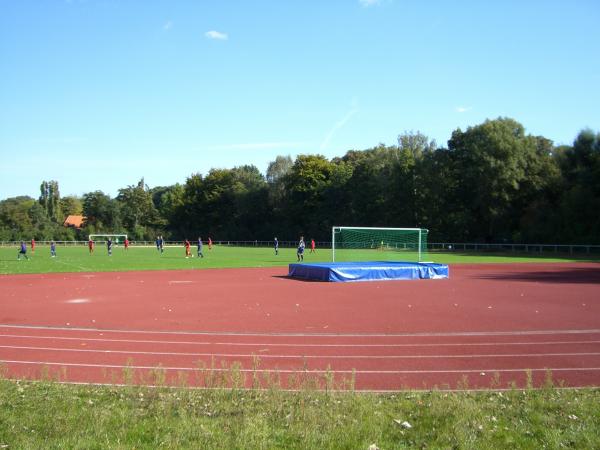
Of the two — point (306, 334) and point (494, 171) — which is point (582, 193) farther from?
point (306, 334)

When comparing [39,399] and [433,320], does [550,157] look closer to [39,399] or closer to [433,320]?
[433,320]

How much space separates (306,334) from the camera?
12.1m

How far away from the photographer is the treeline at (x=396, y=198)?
6139 centimetres

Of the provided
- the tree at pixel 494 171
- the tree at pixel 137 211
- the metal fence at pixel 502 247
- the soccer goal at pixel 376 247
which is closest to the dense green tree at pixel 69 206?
the tree at pixel 137 211

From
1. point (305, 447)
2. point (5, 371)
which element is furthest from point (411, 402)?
point (5, 371)

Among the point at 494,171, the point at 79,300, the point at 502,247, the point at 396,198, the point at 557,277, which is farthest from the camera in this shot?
the point at 396,198

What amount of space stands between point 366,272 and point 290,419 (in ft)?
67.9

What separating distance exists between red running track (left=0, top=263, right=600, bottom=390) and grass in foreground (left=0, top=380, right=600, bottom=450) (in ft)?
1.67

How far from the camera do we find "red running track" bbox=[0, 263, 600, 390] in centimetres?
855

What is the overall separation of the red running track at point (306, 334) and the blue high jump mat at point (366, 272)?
8.81 feet

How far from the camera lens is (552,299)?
1886 cm

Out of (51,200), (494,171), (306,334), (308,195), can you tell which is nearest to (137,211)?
(51,200)

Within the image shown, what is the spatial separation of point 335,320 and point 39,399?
28.2 ft

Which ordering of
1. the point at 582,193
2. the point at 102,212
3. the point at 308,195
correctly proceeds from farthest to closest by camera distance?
the point at 102,212, the point at 308,195, the point at 582,193
